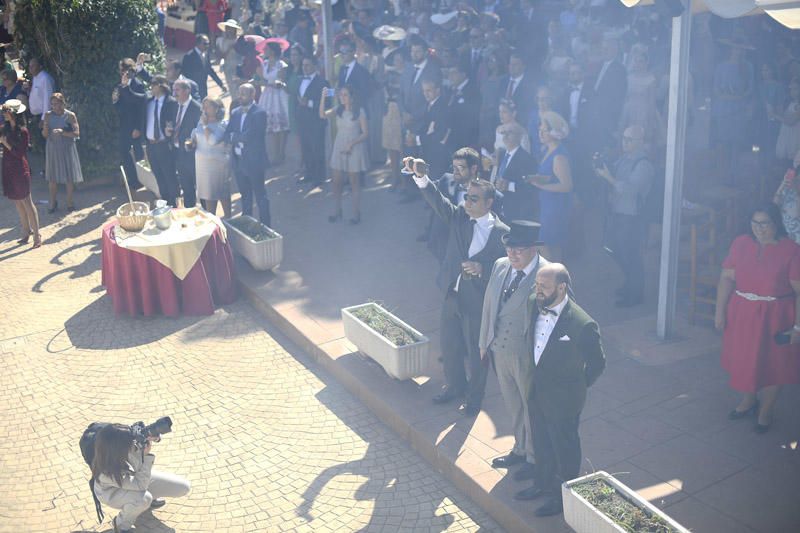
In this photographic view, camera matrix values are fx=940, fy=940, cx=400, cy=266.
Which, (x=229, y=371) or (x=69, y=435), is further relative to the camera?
(x=229, y=371)

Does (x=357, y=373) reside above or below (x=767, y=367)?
below

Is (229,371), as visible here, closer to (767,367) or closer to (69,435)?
(69,435)

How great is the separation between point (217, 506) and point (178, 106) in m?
7.35

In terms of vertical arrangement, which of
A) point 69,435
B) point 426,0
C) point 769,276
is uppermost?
point 426,0

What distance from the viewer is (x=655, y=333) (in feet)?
29.6

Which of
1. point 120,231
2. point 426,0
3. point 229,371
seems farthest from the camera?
point 426,0

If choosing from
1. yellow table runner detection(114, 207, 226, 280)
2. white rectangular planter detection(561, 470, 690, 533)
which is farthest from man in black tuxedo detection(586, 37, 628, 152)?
white rectangular planter detection(561, 470, 690, 533)

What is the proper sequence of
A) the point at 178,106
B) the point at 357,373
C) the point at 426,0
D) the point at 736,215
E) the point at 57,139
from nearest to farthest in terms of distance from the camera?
the point at 357,373 → the point at 736,215 → the point at 178,106 → the point at 57,139 → the point at 426,0

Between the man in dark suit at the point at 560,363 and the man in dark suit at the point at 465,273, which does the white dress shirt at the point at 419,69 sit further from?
the man in dark suit at the point at 560,363

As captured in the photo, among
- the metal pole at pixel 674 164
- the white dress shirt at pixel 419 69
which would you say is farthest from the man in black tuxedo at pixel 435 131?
the metal pole at pixel 674 164

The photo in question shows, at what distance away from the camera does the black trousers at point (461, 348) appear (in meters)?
7.59

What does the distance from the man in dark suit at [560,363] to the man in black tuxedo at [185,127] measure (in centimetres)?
786

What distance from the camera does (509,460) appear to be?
273 inches

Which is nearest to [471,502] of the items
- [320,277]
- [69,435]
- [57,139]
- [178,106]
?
[69,435]
